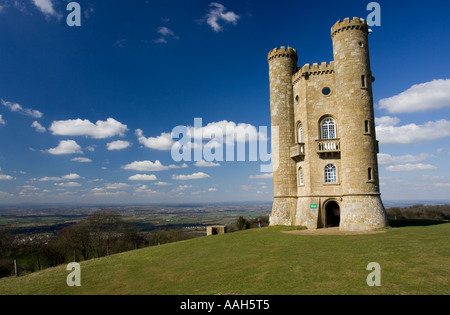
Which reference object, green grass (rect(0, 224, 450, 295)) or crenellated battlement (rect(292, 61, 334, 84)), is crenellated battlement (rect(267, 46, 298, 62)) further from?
green grass (rect(0, 224, 450, 295))

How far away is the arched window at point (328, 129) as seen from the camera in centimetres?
3200

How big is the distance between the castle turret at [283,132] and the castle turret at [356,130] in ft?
21.3

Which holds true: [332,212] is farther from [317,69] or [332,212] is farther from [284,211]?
A: [317,69]

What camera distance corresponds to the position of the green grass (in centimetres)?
1215

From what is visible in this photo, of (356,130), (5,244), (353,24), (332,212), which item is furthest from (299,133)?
(5,244)

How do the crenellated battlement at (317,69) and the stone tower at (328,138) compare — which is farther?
the crenellated battlement at (317,69)

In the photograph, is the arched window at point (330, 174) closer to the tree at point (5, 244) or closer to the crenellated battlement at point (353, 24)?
the crenellated battlement at point (353, 24)

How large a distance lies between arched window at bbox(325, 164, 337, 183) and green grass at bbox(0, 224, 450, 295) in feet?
31.8

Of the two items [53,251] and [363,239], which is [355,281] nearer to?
[363,239]

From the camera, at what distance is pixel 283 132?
117 ft

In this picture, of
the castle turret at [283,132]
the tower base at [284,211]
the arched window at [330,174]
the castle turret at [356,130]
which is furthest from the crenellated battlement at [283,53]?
the tower base at [284,211]

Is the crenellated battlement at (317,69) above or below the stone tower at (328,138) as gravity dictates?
above

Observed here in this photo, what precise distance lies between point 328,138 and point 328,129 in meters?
1.11

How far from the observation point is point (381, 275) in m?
13.0
